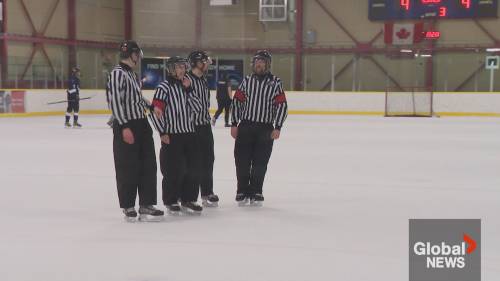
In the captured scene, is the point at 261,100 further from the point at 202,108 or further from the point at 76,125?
the point at 76,125

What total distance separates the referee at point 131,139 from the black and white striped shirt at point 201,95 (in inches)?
21.8

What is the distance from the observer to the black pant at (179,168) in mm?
5258

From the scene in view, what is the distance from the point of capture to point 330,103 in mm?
23547

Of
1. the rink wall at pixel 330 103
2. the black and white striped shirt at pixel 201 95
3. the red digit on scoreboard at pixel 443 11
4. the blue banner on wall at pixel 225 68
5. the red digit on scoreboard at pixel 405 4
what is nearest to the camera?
the black and white striped shirt at pixel 201 95

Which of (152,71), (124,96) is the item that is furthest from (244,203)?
(152,71)

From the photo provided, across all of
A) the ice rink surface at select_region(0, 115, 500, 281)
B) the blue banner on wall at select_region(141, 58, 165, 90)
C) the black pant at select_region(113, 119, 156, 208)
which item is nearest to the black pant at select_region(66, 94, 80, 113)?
the ice rink surface at select_region(0, 115, 500, 281)

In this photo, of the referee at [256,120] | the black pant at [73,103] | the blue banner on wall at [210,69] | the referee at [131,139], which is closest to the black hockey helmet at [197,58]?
the referee at [256,120]

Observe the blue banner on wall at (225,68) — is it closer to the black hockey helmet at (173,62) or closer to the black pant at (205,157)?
the black pant at (205,157)

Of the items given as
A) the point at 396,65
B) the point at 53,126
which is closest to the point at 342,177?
the point at 53,126

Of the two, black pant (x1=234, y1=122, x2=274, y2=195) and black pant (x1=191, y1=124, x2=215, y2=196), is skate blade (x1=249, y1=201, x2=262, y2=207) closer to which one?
black pant (x1=234, y1=122, x2=274, y2=195)

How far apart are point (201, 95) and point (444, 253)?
2493 millimetres

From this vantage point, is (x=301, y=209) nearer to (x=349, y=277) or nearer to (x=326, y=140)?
(x=349, y=277)

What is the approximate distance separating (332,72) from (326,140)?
14.3m

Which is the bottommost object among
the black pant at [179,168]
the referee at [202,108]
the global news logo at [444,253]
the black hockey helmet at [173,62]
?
the global news logo at [444,253]
